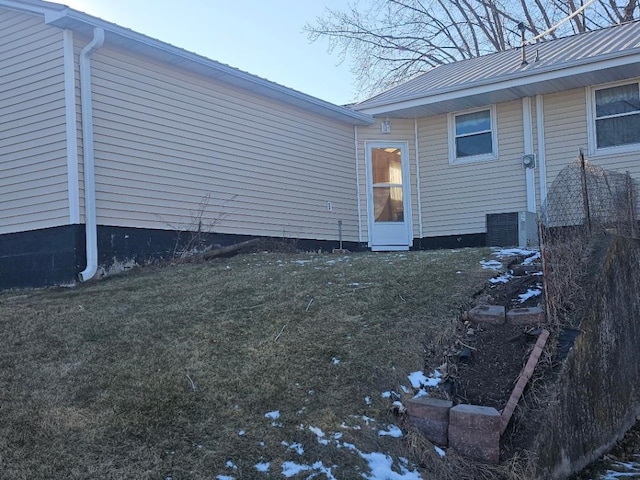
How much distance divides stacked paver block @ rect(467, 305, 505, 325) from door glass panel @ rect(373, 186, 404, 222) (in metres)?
7.26

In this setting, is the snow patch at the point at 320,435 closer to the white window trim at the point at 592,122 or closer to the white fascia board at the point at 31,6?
the white fascia board at the point at 31,6

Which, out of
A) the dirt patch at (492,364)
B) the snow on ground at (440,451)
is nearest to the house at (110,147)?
the dirt patch at (492,364)

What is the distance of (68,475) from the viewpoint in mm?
3191

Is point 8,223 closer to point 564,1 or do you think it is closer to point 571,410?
point 571,410

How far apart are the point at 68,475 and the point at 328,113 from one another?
364 inches

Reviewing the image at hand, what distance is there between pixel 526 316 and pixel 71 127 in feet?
19.4

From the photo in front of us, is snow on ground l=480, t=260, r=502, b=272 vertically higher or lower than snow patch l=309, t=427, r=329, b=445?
higher

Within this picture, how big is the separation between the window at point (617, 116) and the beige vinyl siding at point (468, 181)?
1292 millimetres

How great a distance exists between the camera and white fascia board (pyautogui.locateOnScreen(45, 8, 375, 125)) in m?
7.65

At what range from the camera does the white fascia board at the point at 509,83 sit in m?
9.70

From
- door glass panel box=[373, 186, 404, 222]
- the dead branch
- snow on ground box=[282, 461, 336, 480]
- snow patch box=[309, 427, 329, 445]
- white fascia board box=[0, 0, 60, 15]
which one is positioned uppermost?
white fascia board box=[0, 0, 60, 15]

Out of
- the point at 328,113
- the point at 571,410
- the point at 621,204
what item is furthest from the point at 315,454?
the point at 328,113

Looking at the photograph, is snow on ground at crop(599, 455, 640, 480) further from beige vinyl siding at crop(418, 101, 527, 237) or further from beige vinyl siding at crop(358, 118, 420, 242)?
beige vinyl siding at crop(358, 118, 420, 242)

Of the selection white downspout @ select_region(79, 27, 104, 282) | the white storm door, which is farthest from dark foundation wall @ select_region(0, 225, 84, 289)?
the white storm door
